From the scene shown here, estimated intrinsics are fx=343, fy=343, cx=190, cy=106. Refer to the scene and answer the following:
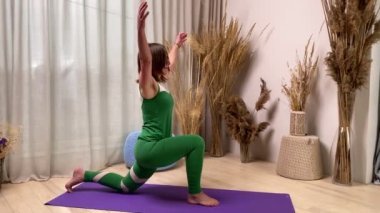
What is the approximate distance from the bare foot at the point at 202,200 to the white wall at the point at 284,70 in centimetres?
122

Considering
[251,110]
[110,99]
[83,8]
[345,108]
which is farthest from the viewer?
[251,110]

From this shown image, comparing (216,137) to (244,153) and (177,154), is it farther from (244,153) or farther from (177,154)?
(177,154)

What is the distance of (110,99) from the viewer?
2.86m

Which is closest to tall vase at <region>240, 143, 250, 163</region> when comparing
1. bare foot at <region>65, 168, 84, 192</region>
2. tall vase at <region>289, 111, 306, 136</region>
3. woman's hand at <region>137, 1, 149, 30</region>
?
tall vase at <region>289, 111, 306, 136</region>

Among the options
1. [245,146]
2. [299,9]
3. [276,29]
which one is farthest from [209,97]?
[299,9]

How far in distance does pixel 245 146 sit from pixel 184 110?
2.11ft

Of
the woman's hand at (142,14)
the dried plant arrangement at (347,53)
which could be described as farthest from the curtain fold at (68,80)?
the dried plant arrangement at (347,53)

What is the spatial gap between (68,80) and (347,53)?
1.99 metres

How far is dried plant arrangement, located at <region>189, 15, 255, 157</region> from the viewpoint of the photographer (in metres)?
3.20

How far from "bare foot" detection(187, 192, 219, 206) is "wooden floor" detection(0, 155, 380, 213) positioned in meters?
0.38

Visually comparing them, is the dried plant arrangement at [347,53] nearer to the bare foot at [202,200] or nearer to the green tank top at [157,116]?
the bare foot at [202,200]

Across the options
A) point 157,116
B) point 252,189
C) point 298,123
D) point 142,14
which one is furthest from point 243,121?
point 142,14

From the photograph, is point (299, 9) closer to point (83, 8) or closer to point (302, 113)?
point (302, 113)

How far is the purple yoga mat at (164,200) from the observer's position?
1899 mm
